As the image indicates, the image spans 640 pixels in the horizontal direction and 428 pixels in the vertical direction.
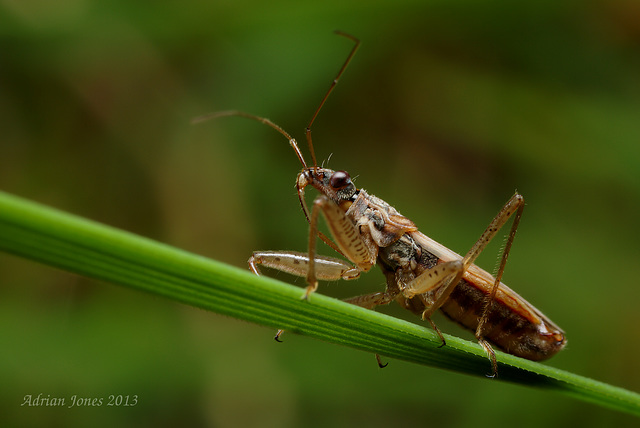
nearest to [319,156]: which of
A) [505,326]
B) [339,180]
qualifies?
[339,180]

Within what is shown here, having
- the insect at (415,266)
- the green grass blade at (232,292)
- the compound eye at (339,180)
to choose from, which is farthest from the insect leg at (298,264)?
the green grass blade at (232,292)

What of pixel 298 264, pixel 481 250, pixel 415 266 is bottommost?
pixel 298 264

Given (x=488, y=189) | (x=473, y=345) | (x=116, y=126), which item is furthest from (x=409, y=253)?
(x=116, y=126)

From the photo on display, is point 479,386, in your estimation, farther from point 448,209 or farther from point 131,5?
point 131,5

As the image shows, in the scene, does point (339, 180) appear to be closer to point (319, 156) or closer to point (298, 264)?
point (298, 264)

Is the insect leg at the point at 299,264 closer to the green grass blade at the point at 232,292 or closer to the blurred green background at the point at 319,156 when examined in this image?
the blurred green background at the point at 319,156

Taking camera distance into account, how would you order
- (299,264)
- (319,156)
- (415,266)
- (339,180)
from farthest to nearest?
(319,156) → (339,180) → (415,266) → (299,264)
